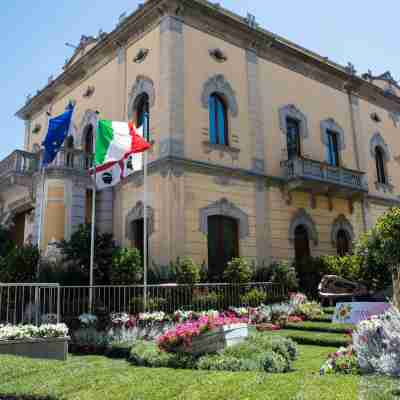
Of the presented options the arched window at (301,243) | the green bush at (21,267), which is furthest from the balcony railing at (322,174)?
the green bush at (21,267)

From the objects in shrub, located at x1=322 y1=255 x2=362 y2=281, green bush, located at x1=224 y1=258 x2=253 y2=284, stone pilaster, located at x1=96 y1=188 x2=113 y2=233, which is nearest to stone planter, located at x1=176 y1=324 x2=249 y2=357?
green bush, located at x1=224 y1=258 x2=253 y2=284

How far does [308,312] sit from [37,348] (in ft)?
27.7

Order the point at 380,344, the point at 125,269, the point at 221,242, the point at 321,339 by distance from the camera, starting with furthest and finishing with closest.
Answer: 1. the point at 221,242
2. the point at 125,269
3. the point at 321,339
4. the point at 380,344

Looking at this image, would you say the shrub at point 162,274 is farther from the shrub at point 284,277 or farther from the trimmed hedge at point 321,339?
the trimmed hedge at point 321,339

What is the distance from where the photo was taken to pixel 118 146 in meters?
14.0

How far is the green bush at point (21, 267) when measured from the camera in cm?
1482

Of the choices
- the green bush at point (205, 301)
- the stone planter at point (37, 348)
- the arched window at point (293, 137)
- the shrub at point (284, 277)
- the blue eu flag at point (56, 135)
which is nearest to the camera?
the stone planter at point (37, 348)

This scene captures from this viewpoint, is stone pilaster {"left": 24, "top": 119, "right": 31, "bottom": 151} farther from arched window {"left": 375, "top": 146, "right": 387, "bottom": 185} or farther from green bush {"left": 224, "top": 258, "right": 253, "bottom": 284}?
arched window {"left": 375, "top": 146, "right": 387, "bottom": 185}

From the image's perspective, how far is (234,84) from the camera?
19047 millimetres

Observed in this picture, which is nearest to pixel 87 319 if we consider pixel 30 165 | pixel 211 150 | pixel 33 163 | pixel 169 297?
pixel 169 297

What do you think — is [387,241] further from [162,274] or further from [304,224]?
[162,274]

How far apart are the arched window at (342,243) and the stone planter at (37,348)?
48.9 ft

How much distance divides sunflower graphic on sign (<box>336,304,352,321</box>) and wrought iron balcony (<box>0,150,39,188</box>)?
567 inches

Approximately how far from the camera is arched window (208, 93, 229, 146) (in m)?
18.1
